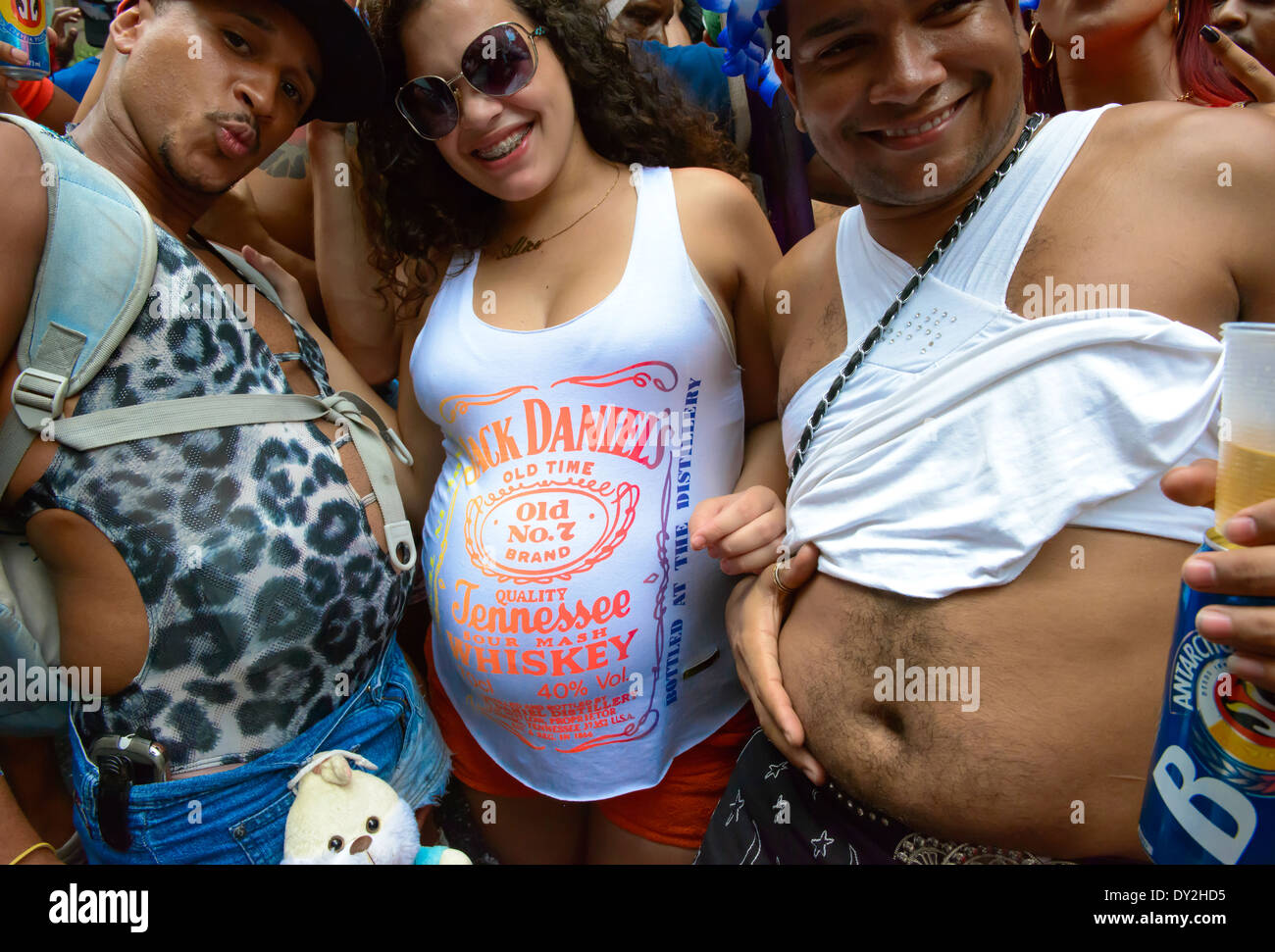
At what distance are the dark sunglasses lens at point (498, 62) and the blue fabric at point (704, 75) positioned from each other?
86 cm

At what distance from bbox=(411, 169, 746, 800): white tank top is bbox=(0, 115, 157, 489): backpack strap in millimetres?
653

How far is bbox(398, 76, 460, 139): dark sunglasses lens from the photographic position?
70.9 inches

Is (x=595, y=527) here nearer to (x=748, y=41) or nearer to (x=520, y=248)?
(x=520, y=248)

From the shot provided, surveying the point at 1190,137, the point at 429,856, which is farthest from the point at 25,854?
the point at 1190,137

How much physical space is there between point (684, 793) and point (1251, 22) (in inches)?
94.0

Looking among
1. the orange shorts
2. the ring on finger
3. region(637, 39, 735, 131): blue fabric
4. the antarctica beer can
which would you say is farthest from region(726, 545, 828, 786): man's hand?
region(637, 39, 735, 131): blue fabric

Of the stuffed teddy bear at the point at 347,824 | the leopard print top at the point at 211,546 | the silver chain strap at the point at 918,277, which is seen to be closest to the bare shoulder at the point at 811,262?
the silver chain strap at the point at 918,277

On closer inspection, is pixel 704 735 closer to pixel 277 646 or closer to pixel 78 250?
pixel 277 646

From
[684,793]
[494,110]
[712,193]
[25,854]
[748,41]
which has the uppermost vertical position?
[748,41]

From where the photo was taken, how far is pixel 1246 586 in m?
0.78

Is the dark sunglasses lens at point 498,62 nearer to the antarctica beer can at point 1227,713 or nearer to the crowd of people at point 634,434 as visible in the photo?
the crowd of people at point 634,434

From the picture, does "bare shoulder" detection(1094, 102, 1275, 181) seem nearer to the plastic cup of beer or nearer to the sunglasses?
the plastic cup of beer

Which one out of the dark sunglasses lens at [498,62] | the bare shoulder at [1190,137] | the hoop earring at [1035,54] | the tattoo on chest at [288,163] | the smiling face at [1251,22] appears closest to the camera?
the bare shoulder at [1190,137]

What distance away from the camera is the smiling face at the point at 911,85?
1.35 metres
